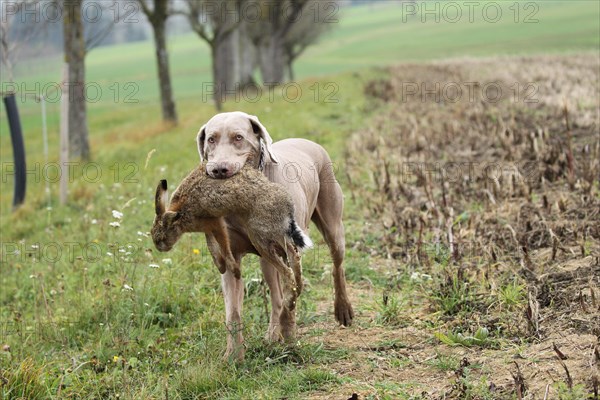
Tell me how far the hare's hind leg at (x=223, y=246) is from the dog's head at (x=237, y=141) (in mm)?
452

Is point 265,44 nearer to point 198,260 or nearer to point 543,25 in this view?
point 543,25

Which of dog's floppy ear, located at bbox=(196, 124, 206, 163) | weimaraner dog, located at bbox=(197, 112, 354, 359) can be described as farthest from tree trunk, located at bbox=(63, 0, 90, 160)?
weimaraner dog, located at bbox=(197, 112, 354, 359)

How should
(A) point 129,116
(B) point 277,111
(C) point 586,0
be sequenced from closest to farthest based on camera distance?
1. (B) point 277,111
2. (A) point 129,116
3. (C) point 586,0

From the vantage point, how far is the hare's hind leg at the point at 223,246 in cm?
529

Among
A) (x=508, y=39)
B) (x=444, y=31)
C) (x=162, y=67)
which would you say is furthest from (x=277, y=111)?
(x=444, y=31)

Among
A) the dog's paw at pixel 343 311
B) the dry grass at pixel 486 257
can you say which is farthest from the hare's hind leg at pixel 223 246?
the dog's paw at pixel 343 311

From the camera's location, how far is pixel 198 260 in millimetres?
8008

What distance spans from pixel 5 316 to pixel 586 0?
58.0 meters

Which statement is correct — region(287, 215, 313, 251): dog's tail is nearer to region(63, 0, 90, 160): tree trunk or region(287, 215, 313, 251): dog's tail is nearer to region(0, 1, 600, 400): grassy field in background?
region(0, 1, 600, 400): grassy field in background

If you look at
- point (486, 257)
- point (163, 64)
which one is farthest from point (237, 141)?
point (163, 64)

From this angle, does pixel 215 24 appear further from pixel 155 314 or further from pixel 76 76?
pixel 155 314

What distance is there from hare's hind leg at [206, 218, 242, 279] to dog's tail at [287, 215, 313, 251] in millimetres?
511

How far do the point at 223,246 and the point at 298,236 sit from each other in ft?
2.04

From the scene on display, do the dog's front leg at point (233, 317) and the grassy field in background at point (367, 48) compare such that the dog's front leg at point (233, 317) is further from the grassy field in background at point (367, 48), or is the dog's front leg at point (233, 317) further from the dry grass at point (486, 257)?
the grassy field in background at point (367, 48)
